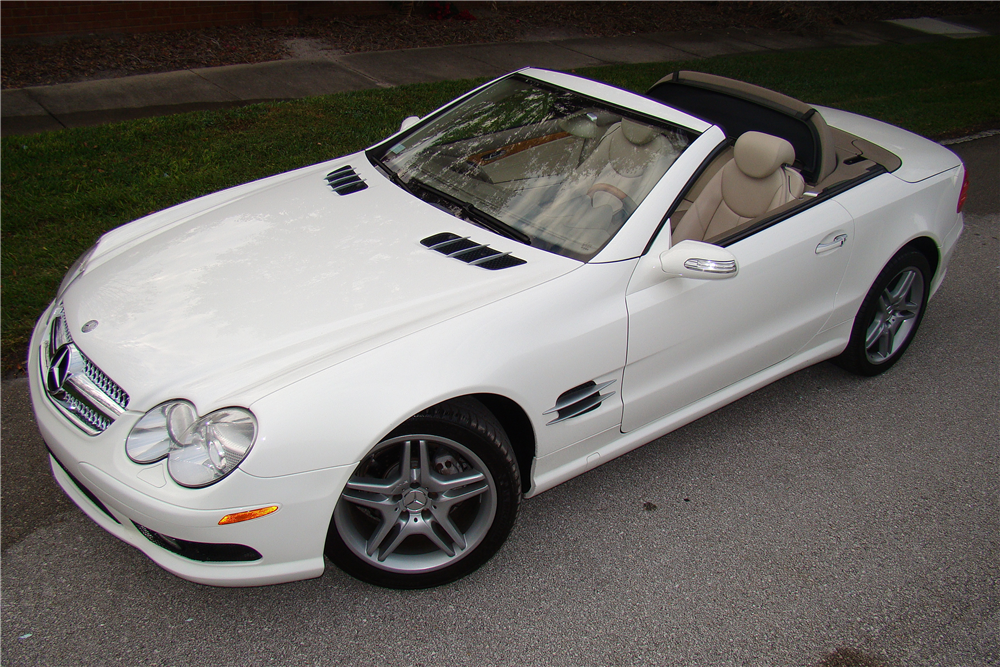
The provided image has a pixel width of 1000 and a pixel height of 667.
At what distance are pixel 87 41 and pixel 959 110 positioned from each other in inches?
365

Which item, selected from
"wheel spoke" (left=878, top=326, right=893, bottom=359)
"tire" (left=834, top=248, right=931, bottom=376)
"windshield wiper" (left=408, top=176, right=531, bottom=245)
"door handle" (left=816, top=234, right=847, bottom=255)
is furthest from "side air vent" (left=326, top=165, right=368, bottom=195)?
"wheel spoke" (left=878, top=326, right=893, bottom=359)

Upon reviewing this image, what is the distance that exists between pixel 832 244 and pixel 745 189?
1.52ft

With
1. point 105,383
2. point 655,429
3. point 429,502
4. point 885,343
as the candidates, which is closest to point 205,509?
point 105,383

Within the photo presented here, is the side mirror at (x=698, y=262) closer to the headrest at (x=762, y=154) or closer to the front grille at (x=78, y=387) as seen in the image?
the headrest at (x=762, y=154)

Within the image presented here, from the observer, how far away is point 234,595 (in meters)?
2.85

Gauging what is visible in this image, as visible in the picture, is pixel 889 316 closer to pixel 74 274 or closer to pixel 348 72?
pixel 74 274

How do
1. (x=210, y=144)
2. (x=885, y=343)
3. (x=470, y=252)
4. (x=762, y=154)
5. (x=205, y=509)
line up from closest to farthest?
(x=205, y=509)
(x=470, y=252)
(x=762, y=154)
(x=885, y=343)
(x=210, y=144)

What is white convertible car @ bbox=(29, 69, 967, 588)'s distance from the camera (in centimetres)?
243

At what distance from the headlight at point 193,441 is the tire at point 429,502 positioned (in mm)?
417

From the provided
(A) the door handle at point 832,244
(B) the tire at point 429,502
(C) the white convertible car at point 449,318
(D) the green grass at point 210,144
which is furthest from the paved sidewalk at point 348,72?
(A) the door handle at point 832,244

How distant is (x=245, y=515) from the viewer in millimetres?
2359

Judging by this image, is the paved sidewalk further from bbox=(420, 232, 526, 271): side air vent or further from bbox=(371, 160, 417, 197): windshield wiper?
bbox=(420, 232, 526, 271): side air vent

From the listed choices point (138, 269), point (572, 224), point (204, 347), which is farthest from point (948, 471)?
point (138, 269)

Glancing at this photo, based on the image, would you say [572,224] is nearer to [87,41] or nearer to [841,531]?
[841,531]
